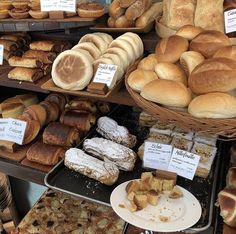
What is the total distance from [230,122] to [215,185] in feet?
1.42

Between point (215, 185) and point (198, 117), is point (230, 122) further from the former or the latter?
point (215, 185)

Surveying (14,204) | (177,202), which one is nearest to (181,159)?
(177,202)

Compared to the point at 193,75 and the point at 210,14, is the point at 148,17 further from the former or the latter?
the point at 193,75

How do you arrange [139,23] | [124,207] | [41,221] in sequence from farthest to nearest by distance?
[41,221] → [139,23] → [124,207]

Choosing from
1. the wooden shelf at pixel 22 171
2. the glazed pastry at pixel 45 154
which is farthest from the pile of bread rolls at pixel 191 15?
the wooden shelf at pixel 22 171

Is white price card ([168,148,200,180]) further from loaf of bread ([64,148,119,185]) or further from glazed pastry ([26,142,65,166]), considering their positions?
glazed pastry ([26,142,65,166])

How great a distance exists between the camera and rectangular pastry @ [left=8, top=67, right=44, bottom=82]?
148 centimetres

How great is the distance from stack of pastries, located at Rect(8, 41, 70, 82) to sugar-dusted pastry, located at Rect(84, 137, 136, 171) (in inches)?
17.7

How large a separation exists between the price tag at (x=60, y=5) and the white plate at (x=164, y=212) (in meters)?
0.86

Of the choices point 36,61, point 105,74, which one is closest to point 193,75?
point 105,74

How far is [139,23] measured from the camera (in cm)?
145

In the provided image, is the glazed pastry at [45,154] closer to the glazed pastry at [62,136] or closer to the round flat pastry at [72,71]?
the glazed pastry at [62,136]

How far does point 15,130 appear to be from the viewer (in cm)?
148

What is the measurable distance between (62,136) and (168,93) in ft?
2.19
